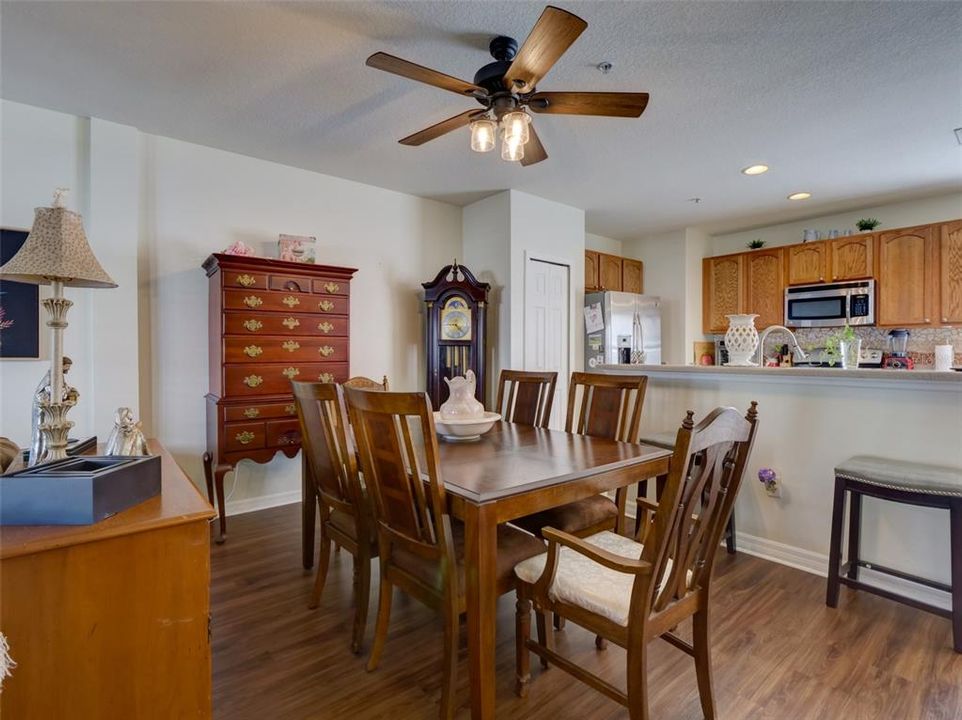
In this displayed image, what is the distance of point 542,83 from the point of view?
250cm

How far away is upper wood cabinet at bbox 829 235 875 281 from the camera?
450 cm

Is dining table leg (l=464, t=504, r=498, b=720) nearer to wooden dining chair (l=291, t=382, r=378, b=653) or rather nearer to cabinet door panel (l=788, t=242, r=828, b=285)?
wooden dining chair (l=291, t=382, r=378, b=653)

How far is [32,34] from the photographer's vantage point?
2088 mm

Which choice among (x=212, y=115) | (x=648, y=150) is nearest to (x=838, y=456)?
(x=648, y=150)

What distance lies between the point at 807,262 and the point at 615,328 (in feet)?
6.74

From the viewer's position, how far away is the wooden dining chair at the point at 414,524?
4.81 feet

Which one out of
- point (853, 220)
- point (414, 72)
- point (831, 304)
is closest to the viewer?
point (414, 72)

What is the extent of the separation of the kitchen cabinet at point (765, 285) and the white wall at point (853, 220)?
37 centimetres

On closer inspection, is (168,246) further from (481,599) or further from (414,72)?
(481,599)

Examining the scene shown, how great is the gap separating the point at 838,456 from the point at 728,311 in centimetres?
337

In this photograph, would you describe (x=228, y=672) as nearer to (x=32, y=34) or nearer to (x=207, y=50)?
(x=207, y=50)

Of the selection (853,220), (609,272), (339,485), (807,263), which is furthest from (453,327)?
(853,220)

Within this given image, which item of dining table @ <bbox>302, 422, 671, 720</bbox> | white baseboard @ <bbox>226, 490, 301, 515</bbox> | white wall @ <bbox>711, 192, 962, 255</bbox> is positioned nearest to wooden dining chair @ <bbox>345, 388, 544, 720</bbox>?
dining table @ <bbox>302, 422, 671, 720</bbox>

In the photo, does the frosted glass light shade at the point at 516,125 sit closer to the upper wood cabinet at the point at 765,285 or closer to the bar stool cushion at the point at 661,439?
the bar stool cushion at the point at 661,439
